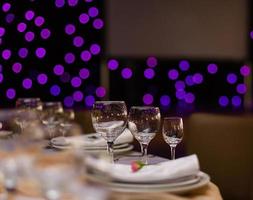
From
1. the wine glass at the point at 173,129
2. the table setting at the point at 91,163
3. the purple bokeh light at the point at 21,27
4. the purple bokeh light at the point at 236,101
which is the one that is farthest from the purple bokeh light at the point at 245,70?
the wine glass at the point at 173,129

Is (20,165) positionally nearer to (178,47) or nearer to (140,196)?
(140,196)

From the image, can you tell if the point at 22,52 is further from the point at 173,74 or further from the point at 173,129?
the point at 173,129

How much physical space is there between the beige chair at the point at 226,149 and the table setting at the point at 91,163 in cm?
66

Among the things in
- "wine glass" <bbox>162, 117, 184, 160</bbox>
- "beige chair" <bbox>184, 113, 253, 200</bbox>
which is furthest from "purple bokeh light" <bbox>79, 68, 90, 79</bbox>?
"wine glass" <bbox>162, 117, 184, 160</bbox>

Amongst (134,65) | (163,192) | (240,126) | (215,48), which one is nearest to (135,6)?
(134,65)

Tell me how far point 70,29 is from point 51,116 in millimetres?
2234

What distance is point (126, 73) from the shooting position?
159 inches

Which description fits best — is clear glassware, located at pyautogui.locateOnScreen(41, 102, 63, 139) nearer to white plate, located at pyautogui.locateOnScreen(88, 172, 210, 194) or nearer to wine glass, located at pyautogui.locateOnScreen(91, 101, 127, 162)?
wine glass, located at pyautogui.locateOnScreen(91, 101, 127, 162)

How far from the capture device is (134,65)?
4.02 metres

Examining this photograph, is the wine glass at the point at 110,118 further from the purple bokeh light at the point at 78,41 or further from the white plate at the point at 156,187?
the purple bokeh light at the point at 78,41

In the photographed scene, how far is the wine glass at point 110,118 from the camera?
4.40 feet

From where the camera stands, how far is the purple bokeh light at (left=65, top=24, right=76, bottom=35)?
3.95 metres

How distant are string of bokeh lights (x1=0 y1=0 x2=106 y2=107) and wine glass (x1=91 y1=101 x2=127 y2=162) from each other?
8.59 feet

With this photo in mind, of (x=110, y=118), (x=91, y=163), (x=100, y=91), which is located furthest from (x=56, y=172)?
(x=100, y=91)
